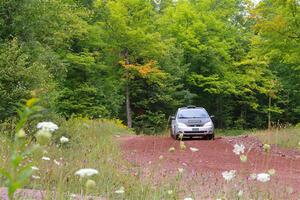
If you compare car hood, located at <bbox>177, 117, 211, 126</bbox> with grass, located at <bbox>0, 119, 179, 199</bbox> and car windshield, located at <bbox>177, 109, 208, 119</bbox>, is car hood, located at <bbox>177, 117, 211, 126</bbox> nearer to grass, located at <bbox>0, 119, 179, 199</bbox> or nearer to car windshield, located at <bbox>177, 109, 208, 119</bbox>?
car windshield, located at <bbox>177, 109, 208, 119</bbox>

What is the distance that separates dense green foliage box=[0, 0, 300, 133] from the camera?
17453 mm

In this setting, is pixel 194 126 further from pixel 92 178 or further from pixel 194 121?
pixel 92 178

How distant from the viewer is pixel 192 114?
19.6m

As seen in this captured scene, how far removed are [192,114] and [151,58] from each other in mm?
14810

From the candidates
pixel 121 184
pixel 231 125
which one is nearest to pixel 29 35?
pixel 121 184

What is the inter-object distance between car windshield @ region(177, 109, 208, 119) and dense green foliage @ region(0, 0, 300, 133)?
4070 mm

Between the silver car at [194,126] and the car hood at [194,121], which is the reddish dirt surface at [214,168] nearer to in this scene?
the silver car at [194,126]

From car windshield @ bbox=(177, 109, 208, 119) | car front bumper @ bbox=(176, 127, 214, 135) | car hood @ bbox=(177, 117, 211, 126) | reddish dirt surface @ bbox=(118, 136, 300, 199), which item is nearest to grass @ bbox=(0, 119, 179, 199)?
reddish dirt surface @ bbox=(118, 136, 300, 199)

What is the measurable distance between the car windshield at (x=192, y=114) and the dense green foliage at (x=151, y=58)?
407 cm

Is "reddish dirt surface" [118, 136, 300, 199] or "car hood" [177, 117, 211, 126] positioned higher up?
"car hood" [177, 117, 211, 126]

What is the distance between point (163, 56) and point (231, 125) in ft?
42.1

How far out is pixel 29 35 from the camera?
57.5ft

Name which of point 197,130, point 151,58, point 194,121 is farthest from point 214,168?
point 151,58

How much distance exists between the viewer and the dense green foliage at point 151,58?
17453 mm
